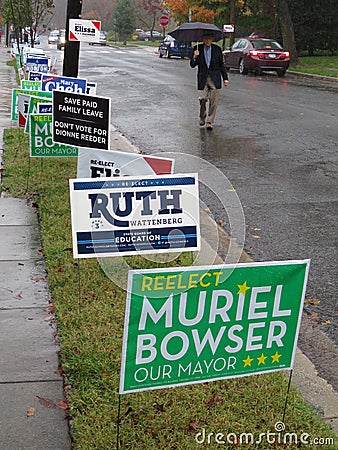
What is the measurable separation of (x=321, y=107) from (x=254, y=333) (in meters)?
15.7

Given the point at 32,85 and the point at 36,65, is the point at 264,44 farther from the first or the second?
the point at 32,85

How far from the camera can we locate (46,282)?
570 centimetres

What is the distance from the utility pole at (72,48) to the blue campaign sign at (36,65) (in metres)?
5.50

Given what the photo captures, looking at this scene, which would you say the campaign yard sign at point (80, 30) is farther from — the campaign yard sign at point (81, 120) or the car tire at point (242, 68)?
the car tire at point (242, 68)

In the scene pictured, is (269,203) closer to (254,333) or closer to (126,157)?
(126,157)

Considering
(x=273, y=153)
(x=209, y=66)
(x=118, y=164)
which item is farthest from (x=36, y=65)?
(x=118, y=164)

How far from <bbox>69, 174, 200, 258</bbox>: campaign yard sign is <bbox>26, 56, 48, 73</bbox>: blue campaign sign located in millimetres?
13085

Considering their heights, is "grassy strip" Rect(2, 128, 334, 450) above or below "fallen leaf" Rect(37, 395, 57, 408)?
above

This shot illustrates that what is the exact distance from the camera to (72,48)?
11773 mm

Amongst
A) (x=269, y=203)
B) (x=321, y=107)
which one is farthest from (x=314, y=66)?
(x=269, y=203)

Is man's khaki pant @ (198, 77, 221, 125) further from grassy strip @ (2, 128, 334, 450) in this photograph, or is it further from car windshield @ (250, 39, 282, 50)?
car windshield @ (250, 39, 282, 50)

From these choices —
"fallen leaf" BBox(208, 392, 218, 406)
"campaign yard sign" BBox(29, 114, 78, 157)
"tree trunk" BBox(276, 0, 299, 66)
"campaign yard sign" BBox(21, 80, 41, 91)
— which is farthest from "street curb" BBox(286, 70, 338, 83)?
"fallen leaf" BBox(208, 392, 218, 406)

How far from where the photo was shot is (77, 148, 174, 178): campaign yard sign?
17.9 feet

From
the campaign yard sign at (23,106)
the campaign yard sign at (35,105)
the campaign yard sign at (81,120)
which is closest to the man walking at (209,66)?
the campaign yard sign at (23,106)
